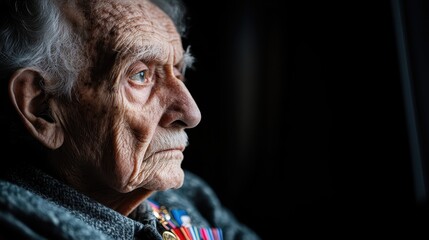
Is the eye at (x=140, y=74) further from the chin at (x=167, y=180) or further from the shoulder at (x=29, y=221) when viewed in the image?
the shoulder at (x=29, y=221)

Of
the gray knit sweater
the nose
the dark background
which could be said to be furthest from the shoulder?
the dark background

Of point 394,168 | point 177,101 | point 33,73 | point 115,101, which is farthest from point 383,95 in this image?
point 33,73

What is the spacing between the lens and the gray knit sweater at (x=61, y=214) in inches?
36.9

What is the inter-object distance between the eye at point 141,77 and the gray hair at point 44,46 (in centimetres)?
14

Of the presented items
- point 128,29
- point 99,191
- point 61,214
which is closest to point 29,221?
point 61,214

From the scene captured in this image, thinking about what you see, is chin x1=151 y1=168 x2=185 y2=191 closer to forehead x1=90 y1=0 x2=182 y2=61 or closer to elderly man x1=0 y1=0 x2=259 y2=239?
elderly man x1=0 y1=0 x2=259 y2=239

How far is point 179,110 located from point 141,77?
0.15 metres

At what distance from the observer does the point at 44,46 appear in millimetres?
1160

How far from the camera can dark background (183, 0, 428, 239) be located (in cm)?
169

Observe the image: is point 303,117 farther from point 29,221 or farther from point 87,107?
point 29,221

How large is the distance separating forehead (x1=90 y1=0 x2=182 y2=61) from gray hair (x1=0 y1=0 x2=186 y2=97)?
0.07 metres

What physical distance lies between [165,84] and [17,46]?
422mm

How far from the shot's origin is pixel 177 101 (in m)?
1.26

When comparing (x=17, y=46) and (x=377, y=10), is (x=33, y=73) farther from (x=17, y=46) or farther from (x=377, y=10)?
(x=377, y=10)
